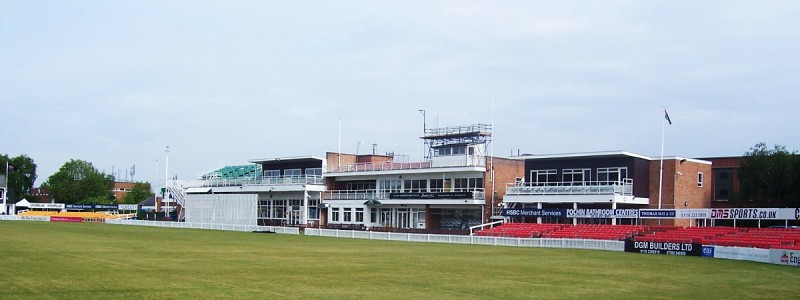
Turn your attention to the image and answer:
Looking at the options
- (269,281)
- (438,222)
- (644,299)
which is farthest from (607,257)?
(438,222)

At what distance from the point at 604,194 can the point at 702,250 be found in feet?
54.6

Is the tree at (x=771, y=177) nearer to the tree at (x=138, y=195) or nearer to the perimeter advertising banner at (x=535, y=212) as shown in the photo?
the perimeter advertising banner at (x=535, y=212)

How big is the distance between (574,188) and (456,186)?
13.1 m

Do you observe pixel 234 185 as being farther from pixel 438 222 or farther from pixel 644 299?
pixel 644 299

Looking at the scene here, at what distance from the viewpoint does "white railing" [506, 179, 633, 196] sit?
55719 mm

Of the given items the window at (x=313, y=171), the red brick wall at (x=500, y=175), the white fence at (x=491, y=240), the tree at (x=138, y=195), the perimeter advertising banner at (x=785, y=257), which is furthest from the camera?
the tree at (x=138, y=195)

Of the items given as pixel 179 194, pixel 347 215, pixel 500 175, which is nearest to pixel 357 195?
pixel 347 215

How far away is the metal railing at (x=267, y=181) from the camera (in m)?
79.5

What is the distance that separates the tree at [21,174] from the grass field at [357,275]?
374 ft

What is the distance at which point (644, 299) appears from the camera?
769 inches

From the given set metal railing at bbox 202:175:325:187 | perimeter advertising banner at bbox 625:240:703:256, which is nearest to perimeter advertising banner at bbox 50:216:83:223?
metal railing at bbox 202:175:325:187

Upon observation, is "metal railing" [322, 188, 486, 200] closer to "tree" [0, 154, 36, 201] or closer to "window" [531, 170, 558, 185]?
"window" [531, 170, 558, 185]

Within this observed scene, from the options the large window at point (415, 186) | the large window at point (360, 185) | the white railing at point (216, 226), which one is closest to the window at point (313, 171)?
the large window at point (360, 185)

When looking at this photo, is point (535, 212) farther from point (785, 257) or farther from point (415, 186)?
point (785, 257)
